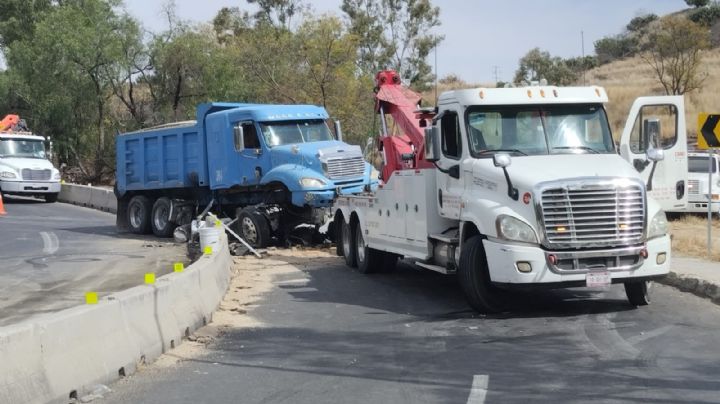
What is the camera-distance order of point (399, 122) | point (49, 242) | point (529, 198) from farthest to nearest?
point (49, 242) < point (399, 122) < point (529, 198)

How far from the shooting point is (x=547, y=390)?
720 centimetres

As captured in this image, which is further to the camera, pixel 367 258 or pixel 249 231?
pixel 249 231

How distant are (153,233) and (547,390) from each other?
19.2m

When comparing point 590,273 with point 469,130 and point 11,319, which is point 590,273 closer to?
point 469,130

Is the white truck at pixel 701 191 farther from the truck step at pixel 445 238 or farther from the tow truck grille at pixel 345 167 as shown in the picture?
the truck step at pixel 445 238

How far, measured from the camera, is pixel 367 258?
1540 cm

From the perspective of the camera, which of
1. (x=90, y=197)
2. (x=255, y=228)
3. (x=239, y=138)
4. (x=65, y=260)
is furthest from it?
(x=90, y=197)

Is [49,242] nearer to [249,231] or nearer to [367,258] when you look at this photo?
[249,231]

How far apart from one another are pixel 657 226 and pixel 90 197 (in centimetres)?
2928

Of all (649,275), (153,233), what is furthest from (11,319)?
(153,233)

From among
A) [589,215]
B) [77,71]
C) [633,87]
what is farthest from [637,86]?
[589,215]

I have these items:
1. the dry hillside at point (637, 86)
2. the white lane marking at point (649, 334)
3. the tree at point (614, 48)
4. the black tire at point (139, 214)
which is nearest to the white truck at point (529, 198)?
the white lane marking at point (649, 334)

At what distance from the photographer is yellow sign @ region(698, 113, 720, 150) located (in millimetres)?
15406

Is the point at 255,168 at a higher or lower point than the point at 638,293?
higher
